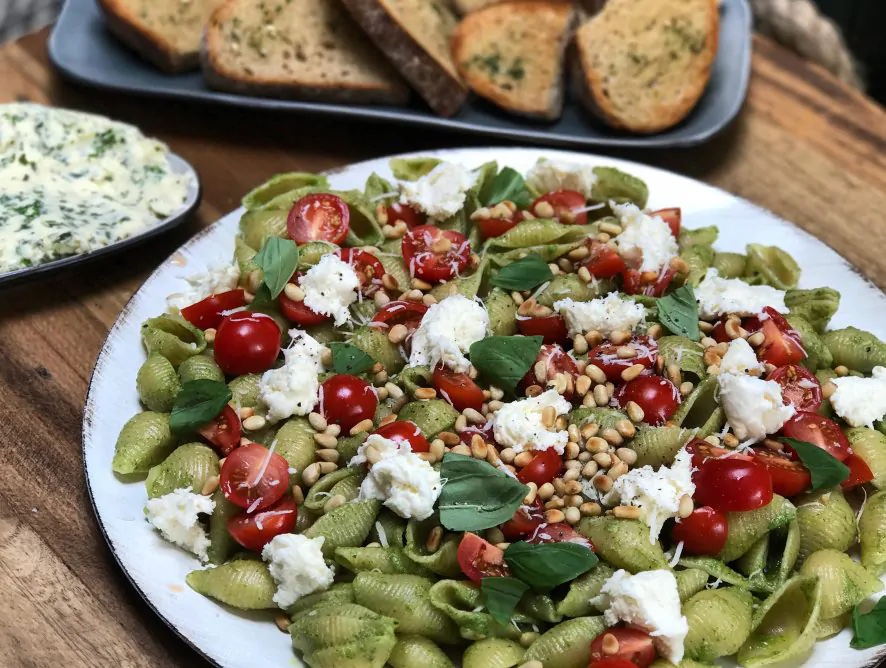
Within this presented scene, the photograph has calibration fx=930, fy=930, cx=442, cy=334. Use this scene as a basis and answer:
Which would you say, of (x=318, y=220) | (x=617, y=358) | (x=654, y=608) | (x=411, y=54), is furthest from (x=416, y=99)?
(x=654, y=608)

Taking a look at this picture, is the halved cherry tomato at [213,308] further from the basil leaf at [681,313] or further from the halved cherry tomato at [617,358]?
the basil leaf at [681,313]

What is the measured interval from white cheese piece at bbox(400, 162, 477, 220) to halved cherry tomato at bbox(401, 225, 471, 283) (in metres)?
0.10

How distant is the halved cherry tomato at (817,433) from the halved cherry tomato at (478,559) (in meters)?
0.97

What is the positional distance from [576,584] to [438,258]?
1.27 meters

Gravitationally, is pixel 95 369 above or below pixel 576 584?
below

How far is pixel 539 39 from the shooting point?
4609mm

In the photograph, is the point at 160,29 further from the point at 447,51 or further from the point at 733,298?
the point at 733,298

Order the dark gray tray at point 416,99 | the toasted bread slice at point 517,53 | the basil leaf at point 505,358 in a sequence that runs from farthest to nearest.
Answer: the toasted bread slice at point 517,53 → the dark gray tray at point 416,99 → the basil leaf at point 505,358

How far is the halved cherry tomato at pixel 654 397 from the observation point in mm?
2873

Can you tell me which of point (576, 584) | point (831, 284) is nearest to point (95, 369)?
point (576, 584)

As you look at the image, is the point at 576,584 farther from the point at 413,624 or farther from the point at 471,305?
the point at 471,305

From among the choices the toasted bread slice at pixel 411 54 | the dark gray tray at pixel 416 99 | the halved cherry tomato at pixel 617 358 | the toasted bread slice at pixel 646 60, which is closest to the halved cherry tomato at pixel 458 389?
the halved cherry tomato at pixel 617 358

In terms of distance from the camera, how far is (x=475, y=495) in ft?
8.46

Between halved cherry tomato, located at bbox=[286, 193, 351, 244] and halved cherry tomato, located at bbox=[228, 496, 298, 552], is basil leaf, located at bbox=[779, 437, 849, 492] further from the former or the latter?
halved cherry tomato, located at bbox=[286, 193, 351, 244]
